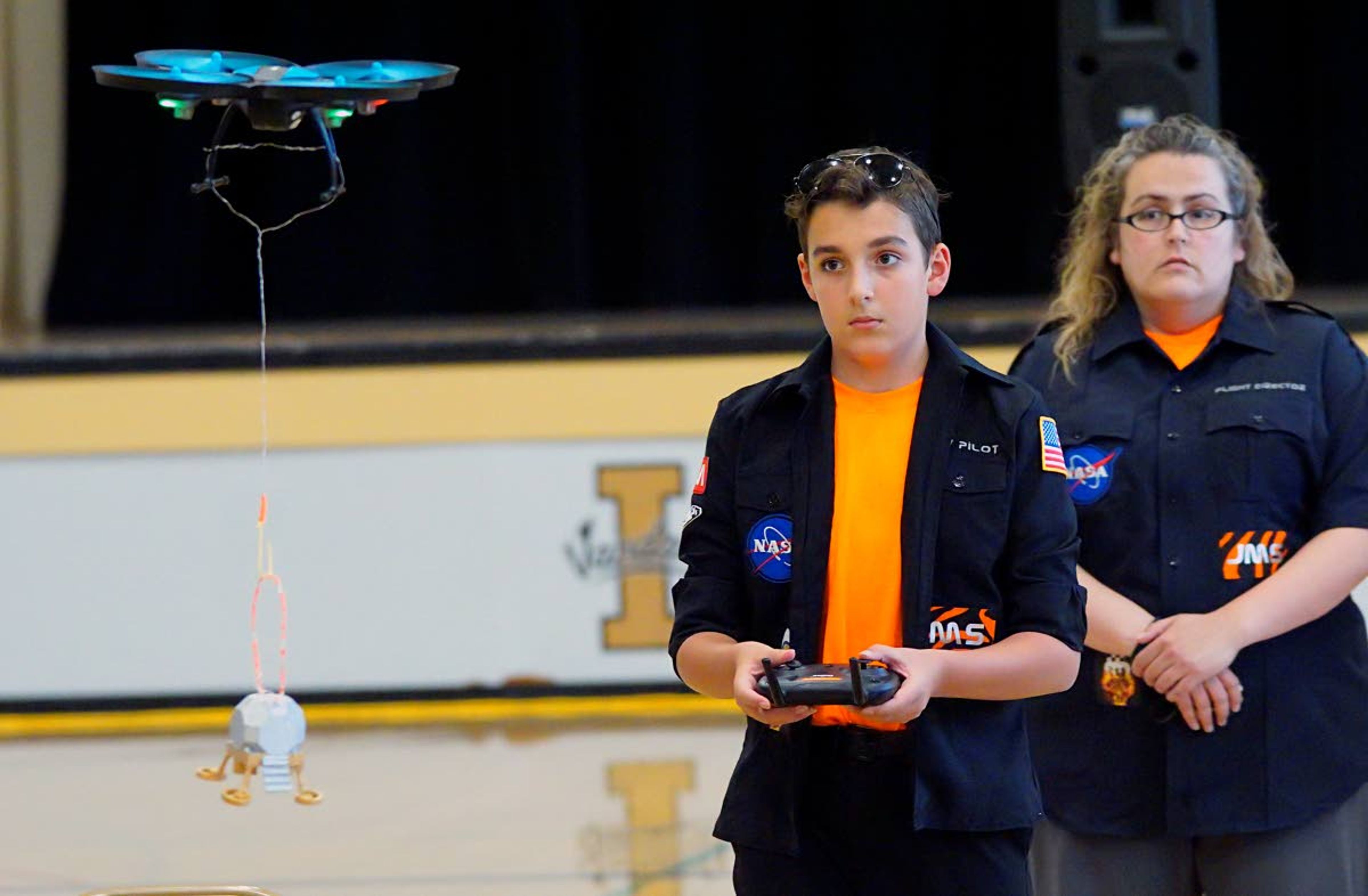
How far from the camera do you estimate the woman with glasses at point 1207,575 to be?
2.36 metres

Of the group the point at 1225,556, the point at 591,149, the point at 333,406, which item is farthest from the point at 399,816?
the point at 591,149

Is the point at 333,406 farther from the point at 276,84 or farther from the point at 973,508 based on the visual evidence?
the point at 973,508

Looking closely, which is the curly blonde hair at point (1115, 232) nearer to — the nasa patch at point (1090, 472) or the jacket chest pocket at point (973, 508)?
the nasa patch at point (1090, 472)

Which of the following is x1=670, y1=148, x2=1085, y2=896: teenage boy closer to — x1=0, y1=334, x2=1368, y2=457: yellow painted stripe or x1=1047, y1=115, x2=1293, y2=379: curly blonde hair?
x1=1047, y1=115, x2=1293, y2=379: curly blonde hair

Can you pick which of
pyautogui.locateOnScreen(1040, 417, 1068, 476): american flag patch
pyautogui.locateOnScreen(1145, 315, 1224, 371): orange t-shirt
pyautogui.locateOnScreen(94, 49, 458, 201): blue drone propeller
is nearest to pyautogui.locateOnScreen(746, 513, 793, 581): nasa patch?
pyautogui.locateOnScreen(1040, 417, 1068, 476): american flag patch

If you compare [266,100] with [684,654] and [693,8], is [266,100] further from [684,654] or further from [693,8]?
[693,8]

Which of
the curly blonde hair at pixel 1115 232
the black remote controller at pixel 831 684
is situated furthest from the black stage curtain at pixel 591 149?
the black remote controller at pixel 831 684

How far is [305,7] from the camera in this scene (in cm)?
697

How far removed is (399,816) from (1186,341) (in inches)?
95.0

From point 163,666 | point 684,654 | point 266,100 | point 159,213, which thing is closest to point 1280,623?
point 684,654

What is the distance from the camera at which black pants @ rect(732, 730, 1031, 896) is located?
189cm

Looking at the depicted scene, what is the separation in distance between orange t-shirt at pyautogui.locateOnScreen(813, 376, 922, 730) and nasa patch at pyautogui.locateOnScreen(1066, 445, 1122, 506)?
605mm

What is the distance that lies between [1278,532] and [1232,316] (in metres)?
0.30

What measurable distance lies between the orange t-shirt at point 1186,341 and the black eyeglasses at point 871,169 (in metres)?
0.70
